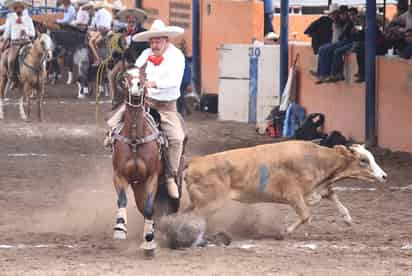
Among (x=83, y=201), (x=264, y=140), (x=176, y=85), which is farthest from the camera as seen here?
(x=264, y=140)

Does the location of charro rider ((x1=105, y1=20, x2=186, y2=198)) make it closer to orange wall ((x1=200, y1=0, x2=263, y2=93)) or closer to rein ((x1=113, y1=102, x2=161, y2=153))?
rein ((x1=113, y1=102, x2=161, y2=153))

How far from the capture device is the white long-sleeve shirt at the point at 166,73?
460 inches

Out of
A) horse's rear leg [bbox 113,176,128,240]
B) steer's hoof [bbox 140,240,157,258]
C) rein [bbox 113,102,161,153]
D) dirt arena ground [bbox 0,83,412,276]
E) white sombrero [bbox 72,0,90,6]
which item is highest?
white sombrero [bbox 72,0,90,6]

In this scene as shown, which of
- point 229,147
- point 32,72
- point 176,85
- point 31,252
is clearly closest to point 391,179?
point 229,147

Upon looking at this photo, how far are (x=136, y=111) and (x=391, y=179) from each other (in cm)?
648

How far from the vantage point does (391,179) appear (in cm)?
1669

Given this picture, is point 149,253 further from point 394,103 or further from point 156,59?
point 394,103

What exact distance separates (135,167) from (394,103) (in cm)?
932

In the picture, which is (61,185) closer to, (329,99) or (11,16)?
(329,99)

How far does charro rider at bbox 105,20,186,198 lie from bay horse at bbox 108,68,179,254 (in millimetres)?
269

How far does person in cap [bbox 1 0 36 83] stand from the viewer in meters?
26.0

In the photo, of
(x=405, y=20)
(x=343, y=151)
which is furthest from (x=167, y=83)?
(x=405, y=20)

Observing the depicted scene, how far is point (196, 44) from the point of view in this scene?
97.6 ft

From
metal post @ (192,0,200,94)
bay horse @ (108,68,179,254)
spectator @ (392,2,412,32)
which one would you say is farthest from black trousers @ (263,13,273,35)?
bay horse @ (108,68,179,254)
